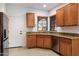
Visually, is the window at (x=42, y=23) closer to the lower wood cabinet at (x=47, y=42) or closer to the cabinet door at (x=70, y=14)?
the lower wood cabinet at (x=47, y=42)

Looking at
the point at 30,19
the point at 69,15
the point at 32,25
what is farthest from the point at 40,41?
the point at 69,15

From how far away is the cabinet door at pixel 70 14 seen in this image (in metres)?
3.63

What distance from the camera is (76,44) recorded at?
11.2 ft

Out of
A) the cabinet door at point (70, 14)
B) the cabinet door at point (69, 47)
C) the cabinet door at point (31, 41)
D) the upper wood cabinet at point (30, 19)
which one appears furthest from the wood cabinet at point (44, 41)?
the cabinet door at point (69, 47)

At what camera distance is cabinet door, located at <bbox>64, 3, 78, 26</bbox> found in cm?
363

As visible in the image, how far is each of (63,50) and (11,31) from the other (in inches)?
135

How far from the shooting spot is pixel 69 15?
13.0 ft

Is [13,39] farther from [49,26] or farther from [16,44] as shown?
[49,26]

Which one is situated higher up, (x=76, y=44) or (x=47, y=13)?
→ (x=47, y=13)

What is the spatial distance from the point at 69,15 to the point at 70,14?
7 centimetres

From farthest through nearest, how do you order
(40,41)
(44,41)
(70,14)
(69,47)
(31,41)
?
1. (31,41)
2. (40,41)
3. (44,41)
4. (70,14)
5. (69,47)

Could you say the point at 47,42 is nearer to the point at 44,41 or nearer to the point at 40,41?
the point at 44,41

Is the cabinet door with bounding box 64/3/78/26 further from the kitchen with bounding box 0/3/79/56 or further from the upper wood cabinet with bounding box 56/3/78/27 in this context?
the kitchen with bounding box 0/3/79/56

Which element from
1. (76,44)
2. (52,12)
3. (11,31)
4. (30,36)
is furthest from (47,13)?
(76,44)
